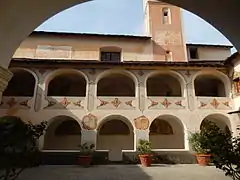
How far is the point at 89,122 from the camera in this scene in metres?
13.9

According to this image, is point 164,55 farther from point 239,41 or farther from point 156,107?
point 239,41

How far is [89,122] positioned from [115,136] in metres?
3.29

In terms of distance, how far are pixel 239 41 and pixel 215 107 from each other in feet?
38.3

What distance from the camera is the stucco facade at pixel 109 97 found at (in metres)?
14.0

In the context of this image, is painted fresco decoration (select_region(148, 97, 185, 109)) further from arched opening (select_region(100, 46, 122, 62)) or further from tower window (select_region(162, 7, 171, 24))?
tower window (select_region(162, 7, 171, 24))

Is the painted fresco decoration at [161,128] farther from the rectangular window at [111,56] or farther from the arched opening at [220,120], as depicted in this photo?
the rectangular window at [111,56]

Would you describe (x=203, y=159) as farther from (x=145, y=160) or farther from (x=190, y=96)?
(x=190, y=96)

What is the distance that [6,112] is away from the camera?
13.7 meters

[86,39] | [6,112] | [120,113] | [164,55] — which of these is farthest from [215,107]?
[6,112]

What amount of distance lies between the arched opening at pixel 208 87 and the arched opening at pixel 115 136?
19.0 feet

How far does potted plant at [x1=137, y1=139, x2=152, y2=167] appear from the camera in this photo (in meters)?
12.3

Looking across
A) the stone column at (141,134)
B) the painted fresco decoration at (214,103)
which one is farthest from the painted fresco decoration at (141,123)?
the painted fresco decoration at (214,103)

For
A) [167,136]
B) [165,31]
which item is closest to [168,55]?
[165,31]

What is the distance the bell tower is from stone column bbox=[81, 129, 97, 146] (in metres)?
9.00
